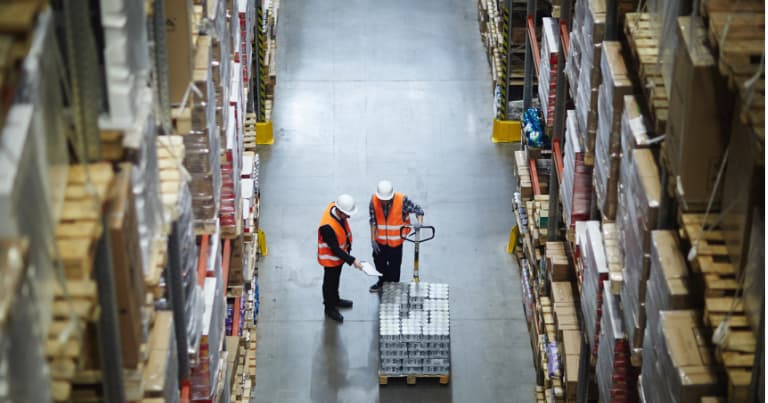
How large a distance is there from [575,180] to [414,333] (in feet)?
8.85

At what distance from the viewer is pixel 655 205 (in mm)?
8141

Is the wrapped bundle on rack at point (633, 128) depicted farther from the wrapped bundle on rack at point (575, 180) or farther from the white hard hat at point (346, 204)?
the white hard hat at point (346, 204)

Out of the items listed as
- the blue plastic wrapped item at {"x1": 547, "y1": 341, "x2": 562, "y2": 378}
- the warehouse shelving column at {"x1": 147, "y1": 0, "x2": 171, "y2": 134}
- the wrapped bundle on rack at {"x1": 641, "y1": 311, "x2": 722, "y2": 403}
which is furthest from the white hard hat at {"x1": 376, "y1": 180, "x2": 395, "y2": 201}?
the wrapped bundle on rack at {"x1": 641, "y1": 311, "x2": 722, "y2": 403}

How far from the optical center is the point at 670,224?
27.0 feet

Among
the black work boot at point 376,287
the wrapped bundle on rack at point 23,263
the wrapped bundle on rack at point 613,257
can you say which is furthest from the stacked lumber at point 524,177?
the wrapped bundle on rack at point 23,263

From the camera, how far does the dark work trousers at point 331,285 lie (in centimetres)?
1397

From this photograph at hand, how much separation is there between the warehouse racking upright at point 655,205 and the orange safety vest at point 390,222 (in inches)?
83.9

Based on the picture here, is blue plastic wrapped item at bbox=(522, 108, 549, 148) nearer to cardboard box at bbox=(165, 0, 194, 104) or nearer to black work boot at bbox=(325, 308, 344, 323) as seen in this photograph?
black work boot at bbox=(325, 308, 344, 323)

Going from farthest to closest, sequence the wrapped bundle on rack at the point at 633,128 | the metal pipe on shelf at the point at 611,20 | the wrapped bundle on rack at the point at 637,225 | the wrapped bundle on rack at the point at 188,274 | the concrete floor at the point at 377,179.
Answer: the concrete floor at the point at 377,179 → the metal pipe on shelf at the point at 611,20 → the wrapped bundle on rack at the point at 633,128 → the wrapped bundle on rack at the point at 637,225 → the wrapped bundle on rack at the point at 188,274

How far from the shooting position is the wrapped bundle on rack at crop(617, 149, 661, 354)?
8258 millimetres

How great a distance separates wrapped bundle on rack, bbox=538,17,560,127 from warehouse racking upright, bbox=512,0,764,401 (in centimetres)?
16

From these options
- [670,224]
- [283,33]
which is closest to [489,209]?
[283,33]

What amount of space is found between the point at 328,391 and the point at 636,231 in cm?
534

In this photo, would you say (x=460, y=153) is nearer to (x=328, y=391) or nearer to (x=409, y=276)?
(x=409, y=276)
